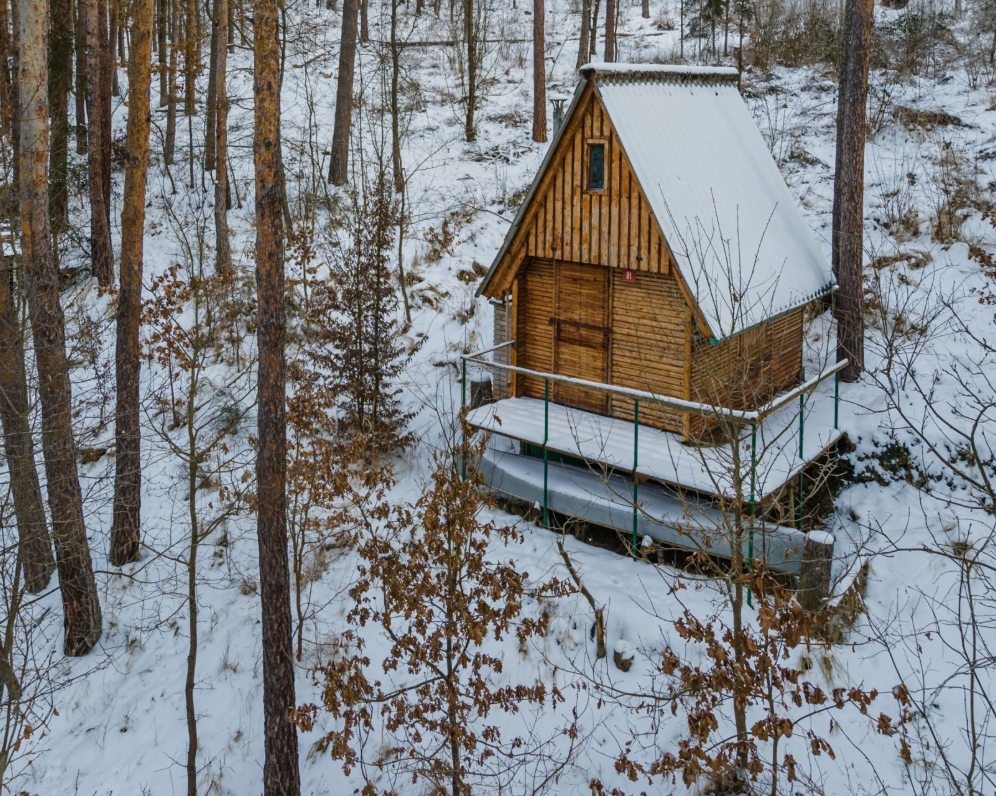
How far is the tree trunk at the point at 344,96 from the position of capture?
2189 cm

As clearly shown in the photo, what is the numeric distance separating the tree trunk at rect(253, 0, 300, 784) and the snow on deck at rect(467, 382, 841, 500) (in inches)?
102

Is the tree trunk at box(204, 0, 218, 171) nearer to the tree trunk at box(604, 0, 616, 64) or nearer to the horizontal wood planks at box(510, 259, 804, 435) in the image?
the tree trunk at box(604, 0, 616, 64)

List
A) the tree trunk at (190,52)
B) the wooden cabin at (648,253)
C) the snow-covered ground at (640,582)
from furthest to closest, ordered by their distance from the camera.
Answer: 1. the tree trunk at (190,52)
2. the wooden cabin at (648,253)
3. the snow-covered ground at (640,582)

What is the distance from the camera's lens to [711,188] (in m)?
12.2

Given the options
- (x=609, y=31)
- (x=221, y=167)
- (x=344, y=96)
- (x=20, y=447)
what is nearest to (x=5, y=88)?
(x=221, y=167)

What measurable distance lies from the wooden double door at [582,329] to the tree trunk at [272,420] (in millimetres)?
5173

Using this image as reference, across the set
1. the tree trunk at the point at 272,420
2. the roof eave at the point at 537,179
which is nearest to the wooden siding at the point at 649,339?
the roof eave at the point at 537,179

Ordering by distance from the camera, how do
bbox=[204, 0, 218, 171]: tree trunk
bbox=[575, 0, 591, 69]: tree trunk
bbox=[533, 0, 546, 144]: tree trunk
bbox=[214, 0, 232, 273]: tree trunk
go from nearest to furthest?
bbox=[214, 0, 232, 273]: tree trunk < bbox=[204, 0, 218, 171]: tree trunk < bbox=[533, 0, 546, 144]: tree trunk < bbox=[575, 0, 591, 69]: tree trunk

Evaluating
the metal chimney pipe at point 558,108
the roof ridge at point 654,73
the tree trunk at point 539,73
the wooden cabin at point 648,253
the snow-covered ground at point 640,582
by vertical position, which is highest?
the tree trunk at point 539,73

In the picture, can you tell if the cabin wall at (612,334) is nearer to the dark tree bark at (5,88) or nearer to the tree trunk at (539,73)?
the dark tree bark at (5,88)

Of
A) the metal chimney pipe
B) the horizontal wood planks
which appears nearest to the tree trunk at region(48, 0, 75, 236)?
the horizontal wood planks

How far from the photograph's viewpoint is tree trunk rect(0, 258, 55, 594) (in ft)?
33.9

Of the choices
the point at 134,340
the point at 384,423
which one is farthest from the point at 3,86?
the point at 384,423

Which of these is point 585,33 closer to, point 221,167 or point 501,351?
point 221,167
